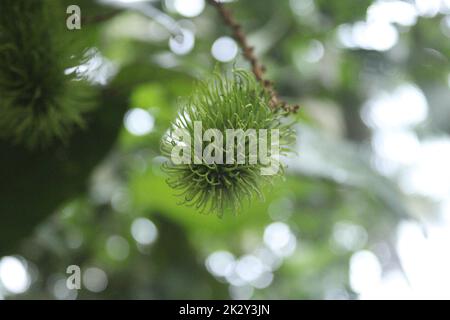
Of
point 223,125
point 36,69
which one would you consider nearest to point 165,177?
point 36,69

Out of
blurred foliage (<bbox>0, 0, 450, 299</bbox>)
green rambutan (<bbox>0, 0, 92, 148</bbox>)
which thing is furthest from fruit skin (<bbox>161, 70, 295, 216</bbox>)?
blurred foliage (<bbox>0, 0, 450, 299</bbox>)

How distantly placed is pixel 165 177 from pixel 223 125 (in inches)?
22.7

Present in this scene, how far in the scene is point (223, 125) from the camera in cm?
66

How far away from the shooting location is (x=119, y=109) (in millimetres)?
1065

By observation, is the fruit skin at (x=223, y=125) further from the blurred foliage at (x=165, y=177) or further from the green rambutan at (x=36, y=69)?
the blurred foliage at (x=165, y=177)

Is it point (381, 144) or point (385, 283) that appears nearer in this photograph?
point (385, 283)

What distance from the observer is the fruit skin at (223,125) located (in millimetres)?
657

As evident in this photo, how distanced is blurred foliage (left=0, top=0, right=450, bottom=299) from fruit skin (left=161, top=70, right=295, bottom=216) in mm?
359

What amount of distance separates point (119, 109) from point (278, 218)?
684 mm

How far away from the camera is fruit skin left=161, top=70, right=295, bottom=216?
2.16ft
